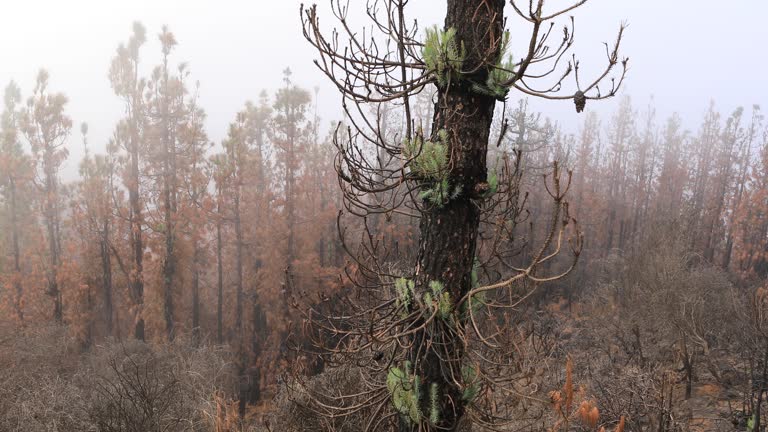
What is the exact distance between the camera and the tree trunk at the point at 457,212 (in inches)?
127

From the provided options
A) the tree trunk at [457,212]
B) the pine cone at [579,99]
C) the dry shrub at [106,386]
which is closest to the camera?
the pine cone at [579,99]

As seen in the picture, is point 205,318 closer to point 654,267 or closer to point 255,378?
point 255,378

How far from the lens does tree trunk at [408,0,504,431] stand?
3.24m

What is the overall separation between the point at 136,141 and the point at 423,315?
2194 cm

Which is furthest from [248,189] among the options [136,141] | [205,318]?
[205,318]

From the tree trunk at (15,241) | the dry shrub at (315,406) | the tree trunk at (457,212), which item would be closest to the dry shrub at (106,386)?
the dry shrub at (315,406)

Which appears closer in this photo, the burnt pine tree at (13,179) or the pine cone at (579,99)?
the pine cone at (579,99)

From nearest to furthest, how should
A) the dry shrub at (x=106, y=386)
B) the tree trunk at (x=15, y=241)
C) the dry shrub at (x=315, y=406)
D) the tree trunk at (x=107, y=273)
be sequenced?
the dry shrub at (x=315, y=406)
the dry shrub at (x=106, y=386)
the tree trunk at (x=107, y=273)
the tree trunk at (x=15, y=241)

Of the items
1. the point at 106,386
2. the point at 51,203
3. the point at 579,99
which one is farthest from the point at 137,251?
the point at 579,99

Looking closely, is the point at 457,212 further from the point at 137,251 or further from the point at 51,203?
the point at 51,203

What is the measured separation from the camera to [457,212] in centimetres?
338

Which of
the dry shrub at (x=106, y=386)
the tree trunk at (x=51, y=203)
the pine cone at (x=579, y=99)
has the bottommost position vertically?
the dry shrub at (x=106, y=386)

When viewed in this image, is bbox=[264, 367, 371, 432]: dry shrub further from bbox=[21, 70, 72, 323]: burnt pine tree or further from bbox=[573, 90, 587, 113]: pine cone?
bbox=[21, 70, 72, 323]: burnt pine tree

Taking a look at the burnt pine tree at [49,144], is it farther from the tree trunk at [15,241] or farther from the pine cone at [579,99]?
the pine cone at [579,99]
